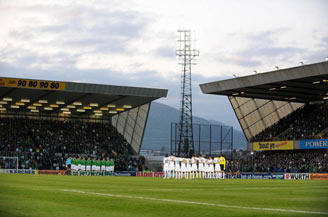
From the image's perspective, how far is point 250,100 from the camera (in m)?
64.9

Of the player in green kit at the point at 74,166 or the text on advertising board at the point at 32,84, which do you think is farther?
the text on advertising board at the point at 32,84

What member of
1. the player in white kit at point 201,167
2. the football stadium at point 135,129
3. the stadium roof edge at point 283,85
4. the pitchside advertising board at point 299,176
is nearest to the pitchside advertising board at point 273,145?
the football stadium at point 135,129

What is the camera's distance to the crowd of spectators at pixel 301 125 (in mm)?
54531

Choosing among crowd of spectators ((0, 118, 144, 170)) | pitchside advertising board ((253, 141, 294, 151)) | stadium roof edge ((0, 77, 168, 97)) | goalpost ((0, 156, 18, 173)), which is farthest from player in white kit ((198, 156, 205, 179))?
goalpost ((0, 156, 18, 173))

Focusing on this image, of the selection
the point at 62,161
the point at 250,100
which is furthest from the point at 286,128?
the point at 62,161

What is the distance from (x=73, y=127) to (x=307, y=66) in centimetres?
3255

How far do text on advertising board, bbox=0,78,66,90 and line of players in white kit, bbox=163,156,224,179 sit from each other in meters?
16.3

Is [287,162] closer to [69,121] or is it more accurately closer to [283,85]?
[283,85]

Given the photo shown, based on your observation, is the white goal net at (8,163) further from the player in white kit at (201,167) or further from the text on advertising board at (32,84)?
the player in white kit at (201,167)

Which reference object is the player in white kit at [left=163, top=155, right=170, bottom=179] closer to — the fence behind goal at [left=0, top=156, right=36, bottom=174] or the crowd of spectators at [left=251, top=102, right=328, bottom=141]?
the fence behind goal at [left=0, top=156, right=36, bottom=174]

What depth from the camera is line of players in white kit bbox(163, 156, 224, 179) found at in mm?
37344

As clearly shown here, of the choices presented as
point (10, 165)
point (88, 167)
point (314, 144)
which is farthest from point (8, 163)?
point (314, 144)

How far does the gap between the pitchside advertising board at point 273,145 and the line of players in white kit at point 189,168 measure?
54.6 feet

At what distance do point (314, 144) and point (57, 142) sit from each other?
94.4 ft
